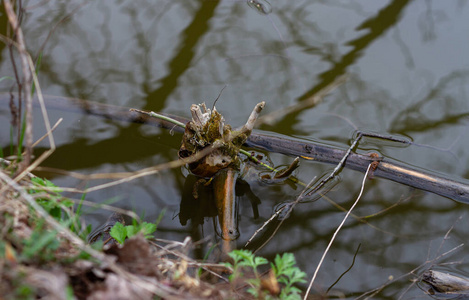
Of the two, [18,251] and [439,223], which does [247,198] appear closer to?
[439,223]

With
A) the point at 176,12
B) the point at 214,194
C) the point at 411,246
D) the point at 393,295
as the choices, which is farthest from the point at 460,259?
the point at 176,12

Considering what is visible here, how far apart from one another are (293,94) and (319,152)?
853mm

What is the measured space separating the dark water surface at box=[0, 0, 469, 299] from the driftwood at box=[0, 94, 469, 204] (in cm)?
7

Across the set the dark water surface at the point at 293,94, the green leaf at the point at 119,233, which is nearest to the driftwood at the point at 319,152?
the dark water surface at the point at 293,94

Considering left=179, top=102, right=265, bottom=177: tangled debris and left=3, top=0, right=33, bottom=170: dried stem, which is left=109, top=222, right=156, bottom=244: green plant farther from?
left=179, top=102, right=265, bottom=177: tangled debris

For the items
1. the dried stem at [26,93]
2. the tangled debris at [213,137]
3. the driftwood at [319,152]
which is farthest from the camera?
the driftwood at [319,152]

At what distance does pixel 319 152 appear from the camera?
11.4 ft

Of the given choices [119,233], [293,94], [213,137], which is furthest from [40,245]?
[293,94]

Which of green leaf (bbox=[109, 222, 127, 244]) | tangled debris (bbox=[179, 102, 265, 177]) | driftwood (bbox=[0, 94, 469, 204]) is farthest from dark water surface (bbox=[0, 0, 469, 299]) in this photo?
green leaf (bbox=[109, 222, 127, 244])

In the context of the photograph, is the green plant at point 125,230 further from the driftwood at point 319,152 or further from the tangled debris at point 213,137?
the driftwood at point 319,152

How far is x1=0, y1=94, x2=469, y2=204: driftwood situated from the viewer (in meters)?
3.18

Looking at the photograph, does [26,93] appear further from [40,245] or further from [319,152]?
[319,152]

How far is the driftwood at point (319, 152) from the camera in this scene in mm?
3176

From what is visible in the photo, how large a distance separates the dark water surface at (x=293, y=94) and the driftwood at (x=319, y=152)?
0.07 metres
